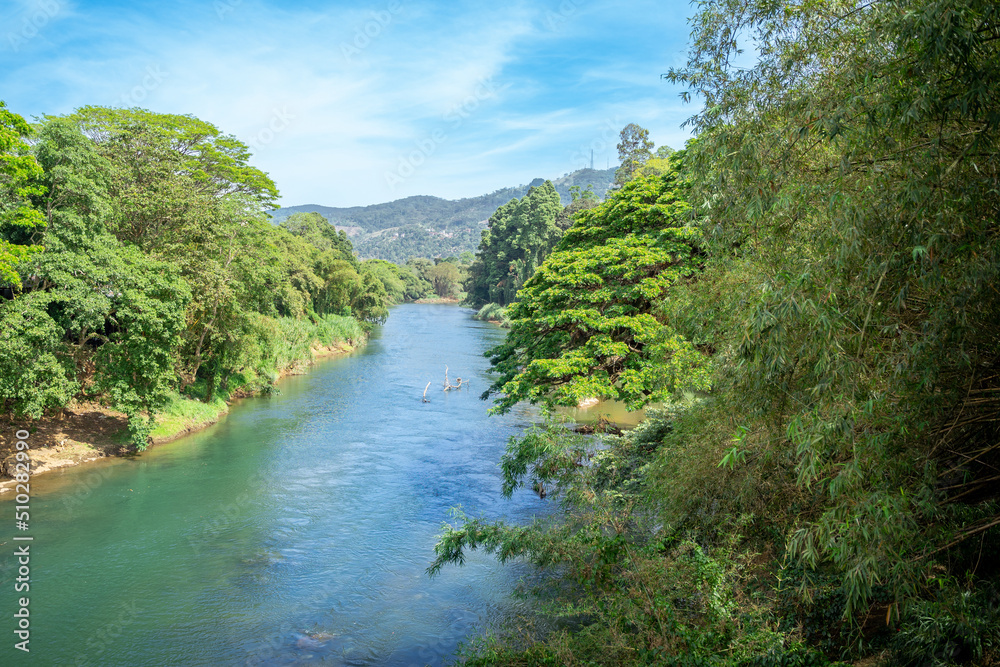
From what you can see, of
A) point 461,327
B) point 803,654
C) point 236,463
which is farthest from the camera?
point 461,327

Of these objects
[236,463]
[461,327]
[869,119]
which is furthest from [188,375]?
[461,327]

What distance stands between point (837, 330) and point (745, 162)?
278 cm

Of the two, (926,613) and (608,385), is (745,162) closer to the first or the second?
(926,613)

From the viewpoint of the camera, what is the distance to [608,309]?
17297 mm

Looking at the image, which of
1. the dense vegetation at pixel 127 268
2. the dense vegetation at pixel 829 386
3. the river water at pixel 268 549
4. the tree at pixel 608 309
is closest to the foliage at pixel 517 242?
the dense vegetation at pixel 127 268

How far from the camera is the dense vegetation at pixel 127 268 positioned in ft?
53.0

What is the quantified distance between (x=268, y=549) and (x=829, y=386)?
43.5ft

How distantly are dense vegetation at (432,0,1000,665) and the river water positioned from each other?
11.3ft

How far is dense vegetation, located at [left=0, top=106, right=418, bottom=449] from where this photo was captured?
1614 centimetres

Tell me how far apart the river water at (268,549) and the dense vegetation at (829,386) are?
346 centimetres

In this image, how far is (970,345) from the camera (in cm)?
537

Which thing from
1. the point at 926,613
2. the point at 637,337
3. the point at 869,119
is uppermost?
the point at 869,119

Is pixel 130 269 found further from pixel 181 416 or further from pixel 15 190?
pixel 181 416

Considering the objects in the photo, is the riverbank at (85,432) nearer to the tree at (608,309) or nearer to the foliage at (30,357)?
the foliage at (30,357)
